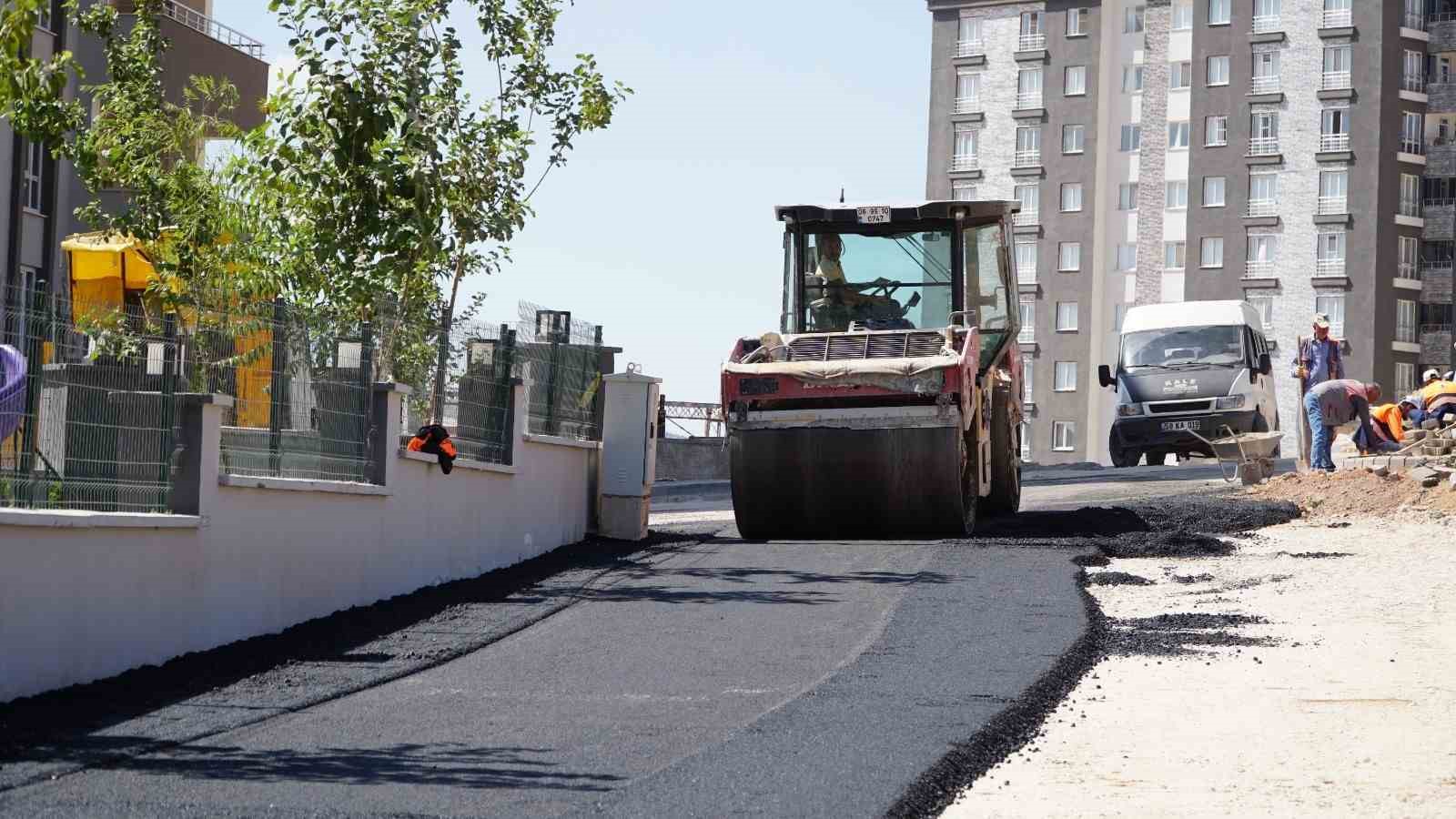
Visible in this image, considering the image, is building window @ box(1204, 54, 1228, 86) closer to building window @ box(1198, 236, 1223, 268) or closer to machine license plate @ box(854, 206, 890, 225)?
building window @ box(1198, 236, 1223, 268)

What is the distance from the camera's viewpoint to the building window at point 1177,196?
85.8 metres

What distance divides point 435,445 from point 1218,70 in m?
73.4

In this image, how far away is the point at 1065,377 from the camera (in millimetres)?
89375

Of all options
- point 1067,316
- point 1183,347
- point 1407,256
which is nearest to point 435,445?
point 1183,347

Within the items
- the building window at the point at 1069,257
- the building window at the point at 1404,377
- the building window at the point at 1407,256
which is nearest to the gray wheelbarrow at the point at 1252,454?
the building window at the point at 1404,377

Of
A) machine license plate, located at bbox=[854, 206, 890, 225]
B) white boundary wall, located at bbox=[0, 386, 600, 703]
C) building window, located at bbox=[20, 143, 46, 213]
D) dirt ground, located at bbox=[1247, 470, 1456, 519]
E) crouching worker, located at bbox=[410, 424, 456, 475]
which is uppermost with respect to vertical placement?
building window, located at bbox=[20, 143, 46, 213]

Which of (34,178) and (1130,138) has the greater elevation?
(1130,138)

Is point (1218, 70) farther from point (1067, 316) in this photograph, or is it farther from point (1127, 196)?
point (1067, 316)

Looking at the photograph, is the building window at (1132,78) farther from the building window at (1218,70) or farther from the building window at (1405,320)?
the building window at (1405,320)

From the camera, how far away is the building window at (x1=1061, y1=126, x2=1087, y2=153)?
89.8 metres

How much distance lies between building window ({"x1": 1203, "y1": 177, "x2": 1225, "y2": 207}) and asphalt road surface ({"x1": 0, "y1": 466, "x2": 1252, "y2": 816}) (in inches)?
2756

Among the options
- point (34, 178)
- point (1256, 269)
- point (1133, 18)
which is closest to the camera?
point (34, 178)

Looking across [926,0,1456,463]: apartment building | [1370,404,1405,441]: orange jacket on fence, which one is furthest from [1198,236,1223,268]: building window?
[1370,404,1405,441]: orange jacket on fence

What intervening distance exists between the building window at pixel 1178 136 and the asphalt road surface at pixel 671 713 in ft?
236
